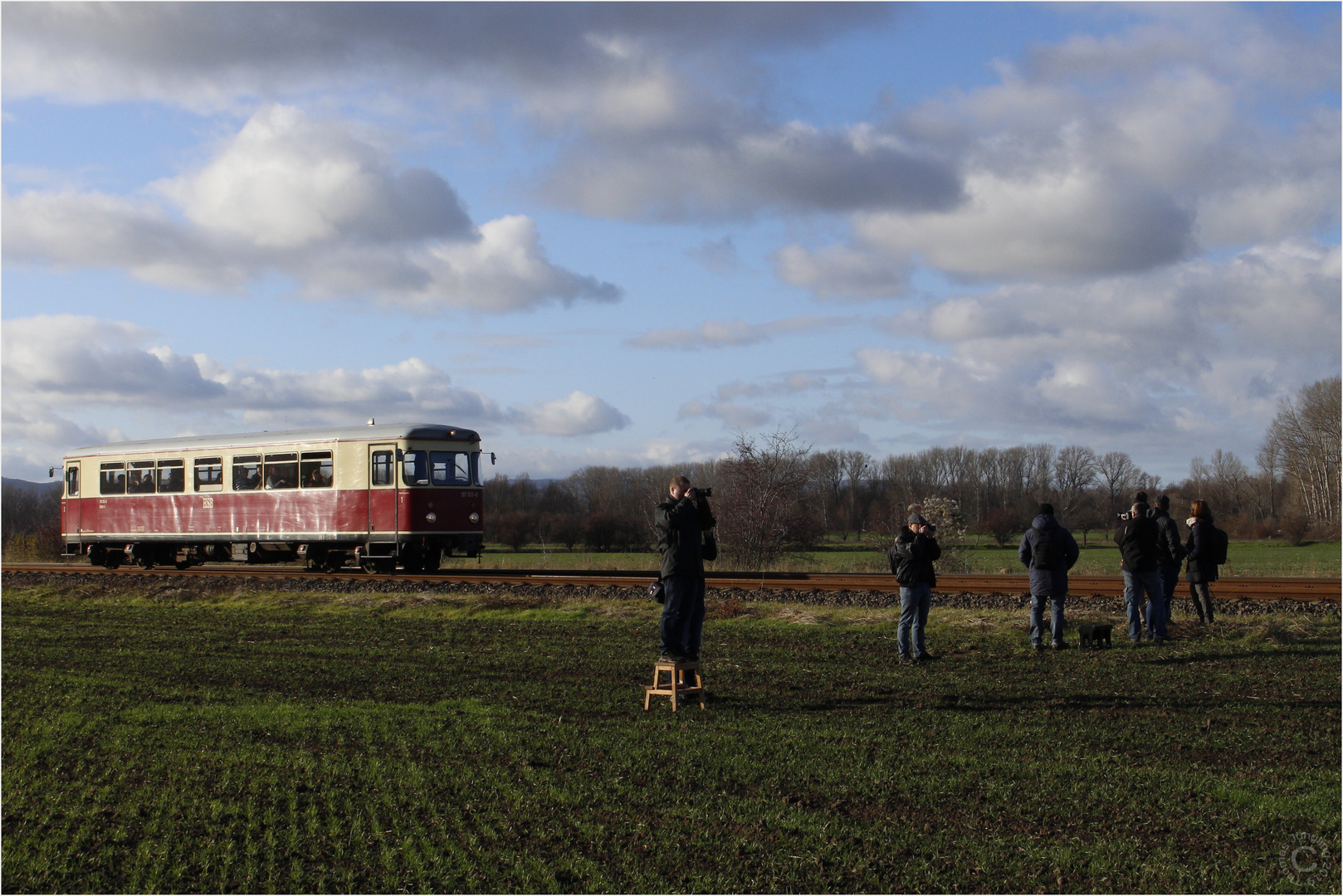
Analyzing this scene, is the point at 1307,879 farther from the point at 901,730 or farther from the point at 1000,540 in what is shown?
the point at 1000,540

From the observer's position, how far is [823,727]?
838 centimetres

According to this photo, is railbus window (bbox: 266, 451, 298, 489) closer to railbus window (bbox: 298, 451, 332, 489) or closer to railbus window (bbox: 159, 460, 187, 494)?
railbus window (bbox: 298, 451, 332, 489)

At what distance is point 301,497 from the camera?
24.2m

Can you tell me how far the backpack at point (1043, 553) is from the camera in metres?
12.1

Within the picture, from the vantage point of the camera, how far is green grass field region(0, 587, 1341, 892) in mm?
5391

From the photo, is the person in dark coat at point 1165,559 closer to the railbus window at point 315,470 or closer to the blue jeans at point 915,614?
the blue jeans at point 915,614

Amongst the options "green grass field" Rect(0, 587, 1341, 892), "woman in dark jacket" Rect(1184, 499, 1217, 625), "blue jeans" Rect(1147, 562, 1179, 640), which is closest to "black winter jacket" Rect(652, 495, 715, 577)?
"green grass field" Rect(0, 587, 1341, 892)

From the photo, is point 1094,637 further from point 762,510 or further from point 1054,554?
point 762,510

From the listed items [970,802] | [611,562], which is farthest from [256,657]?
[611,562]

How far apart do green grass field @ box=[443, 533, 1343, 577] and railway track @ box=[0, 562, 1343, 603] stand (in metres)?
4.05

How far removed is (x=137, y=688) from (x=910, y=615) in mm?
8025

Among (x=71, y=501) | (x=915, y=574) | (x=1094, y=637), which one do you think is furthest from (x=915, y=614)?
(x=71, y=501)

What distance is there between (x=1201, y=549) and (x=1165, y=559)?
898 millimetres
